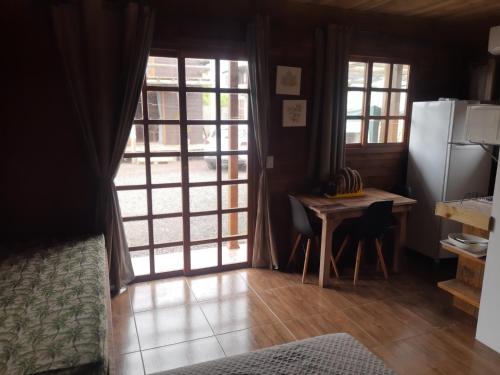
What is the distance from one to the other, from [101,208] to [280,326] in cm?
169

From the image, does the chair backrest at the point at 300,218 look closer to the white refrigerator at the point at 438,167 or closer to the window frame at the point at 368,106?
the window frame at the point at 368,106

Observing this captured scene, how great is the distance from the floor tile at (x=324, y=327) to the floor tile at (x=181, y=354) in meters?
0.60

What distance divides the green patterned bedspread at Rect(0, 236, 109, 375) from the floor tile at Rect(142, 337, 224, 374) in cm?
57

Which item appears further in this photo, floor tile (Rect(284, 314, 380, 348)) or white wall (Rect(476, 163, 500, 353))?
floor tile (Rect(284, 314, 380, 348))

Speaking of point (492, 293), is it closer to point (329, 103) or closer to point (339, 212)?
point (339, 212)

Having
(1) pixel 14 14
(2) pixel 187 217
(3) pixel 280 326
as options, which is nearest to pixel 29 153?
(1) pixel 14 14

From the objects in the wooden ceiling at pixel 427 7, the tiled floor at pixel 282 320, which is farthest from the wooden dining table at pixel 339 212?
the wooden ceiling at pixel 427 7

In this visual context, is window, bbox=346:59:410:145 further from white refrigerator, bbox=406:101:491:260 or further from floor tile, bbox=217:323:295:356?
floor tile, bbox=217:323:295:356

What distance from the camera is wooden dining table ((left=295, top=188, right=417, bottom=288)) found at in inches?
131

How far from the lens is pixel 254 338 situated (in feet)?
8.74

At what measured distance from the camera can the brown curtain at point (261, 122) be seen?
11.0 ft

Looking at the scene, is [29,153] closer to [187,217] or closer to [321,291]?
[187,217]

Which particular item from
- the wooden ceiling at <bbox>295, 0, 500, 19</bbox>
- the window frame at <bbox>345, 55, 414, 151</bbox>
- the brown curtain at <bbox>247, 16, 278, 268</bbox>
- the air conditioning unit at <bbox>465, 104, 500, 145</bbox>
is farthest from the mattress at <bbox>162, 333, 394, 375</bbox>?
the wooden ceiling at <bbox>295, 0, 500, 19</bbox>

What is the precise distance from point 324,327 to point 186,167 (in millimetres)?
1776
